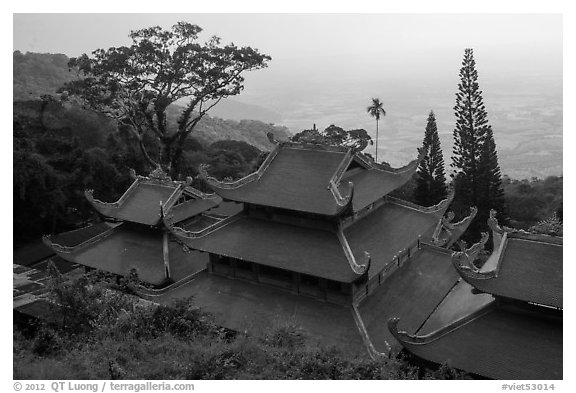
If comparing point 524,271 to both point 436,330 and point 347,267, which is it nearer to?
point 436,330

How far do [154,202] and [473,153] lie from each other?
22745 millimetres

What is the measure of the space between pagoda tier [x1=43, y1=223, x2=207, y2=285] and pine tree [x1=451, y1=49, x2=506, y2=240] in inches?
821

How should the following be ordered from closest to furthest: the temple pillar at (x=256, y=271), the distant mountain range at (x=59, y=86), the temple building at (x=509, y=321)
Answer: the temple building at (x=509, y=321) → the temple pillar at (x=256, y=271) → the distant mountain range at (x=59, y=86)

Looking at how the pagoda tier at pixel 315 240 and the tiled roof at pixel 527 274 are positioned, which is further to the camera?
the pagoda tier at pixel 315 240

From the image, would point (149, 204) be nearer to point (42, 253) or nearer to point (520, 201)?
point (42, 253)

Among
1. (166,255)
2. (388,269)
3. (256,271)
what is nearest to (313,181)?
(256,271)

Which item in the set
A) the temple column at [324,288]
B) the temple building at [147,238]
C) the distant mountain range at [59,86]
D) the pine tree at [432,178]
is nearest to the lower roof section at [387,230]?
the temple column at [324,288]

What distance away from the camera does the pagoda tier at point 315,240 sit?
1625 centimetres

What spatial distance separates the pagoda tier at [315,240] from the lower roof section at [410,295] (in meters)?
0.91

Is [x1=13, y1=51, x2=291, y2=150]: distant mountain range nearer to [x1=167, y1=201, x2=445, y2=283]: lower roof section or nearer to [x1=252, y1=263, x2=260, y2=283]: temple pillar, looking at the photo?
[x1=167, y1=201, x2=445, y2=283]: lower roof section

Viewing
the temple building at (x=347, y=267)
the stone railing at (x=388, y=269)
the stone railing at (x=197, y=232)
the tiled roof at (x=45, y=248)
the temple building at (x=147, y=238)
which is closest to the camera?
the temple building at (x=347, y=267)

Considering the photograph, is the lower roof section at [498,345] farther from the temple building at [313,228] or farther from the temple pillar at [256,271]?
the temple pillar at [256,271]

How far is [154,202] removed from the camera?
878 inches

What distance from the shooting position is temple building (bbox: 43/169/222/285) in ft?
67.6
